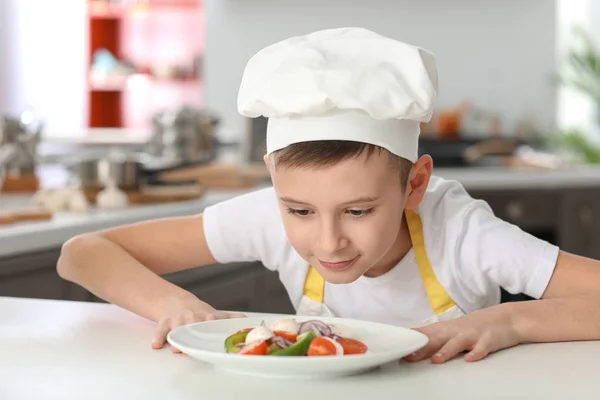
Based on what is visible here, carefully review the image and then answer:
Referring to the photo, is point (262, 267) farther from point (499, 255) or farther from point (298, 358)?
point (298, 358)

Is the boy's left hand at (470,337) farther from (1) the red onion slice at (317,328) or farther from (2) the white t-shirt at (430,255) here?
(2) the white t-shirt at (430,255)

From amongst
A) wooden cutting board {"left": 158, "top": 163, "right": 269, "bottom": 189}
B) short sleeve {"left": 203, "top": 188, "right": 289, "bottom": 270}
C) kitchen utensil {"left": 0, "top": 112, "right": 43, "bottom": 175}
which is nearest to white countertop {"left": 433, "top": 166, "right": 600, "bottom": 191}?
wooden cutting board {"left": 158, "top": 163, "right": 269, "bottom": 189}

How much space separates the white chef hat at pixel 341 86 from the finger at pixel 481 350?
245 millimetres

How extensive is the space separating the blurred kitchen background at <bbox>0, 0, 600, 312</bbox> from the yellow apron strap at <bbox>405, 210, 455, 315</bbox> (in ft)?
5.22

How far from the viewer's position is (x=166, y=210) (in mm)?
2363

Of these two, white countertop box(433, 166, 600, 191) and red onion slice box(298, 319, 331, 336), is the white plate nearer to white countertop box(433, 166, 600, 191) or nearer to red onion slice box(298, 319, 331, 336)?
red onion slice box(298, 319, 331, 336)

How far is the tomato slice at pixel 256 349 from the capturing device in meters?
0.88

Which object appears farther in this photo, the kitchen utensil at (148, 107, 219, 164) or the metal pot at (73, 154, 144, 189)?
the kitchen utensil at (148, 107, 219, 164)

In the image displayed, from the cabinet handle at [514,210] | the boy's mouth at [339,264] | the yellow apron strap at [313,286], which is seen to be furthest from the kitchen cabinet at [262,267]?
→ the boy's mouth at [339,264]

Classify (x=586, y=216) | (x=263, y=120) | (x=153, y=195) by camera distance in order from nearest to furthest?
1. (x=153, y=195)
2. (x=586, y=216)
3. (x=263, y=120)

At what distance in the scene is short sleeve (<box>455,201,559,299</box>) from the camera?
4.07ft

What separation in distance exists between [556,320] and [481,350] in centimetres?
14

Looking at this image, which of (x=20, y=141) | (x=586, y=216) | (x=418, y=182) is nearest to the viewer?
(x=418, y=182)

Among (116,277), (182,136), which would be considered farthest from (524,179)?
(116,277)
